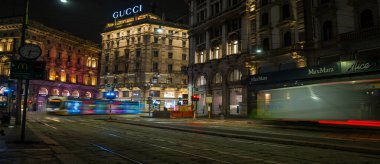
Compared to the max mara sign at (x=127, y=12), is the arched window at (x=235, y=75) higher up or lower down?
lower down

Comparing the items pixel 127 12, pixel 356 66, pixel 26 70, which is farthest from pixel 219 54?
pixel 127 12

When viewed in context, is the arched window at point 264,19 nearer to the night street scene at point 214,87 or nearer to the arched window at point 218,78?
the night street scene at point 214,87

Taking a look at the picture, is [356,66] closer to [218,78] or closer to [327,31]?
[327,31]

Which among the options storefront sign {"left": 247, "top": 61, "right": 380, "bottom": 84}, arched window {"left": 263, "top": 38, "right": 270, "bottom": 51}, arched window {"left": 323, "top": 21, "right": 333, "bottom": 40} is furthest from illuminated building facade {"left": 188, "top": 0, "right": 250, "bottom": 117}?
storefront sign {"left": 247, "top": 61, "right": 380, "bottom": 84}

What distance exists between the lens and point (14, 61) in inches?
454

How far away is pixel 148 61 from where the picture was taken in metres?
78.1

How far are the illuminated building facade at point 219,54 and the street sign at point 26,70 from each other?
93.0 ft

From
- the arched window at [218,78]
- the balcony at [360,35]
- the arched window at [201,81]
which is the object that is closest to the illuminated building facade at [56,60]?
the arched window at [201,81]

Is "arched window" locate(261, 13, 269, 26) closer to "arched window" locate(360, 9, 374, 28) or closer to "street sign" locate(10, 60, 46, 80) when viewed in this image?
"arched window" locate(360, 9, 374, 28)

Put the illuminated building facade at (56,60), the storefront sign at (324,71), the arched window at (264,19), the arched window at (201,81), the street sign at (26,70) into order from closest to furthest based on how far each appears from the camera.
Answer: the street sign at (26,70) < the storefront sign at (324,71) < the arched window at (264,19) < the arched window at (201,81) < the illuminated building facade at (56,60)

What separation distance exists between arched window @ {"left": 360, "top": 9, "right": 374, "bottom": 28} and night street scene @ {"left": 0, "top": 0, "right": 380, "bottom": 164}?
14cm

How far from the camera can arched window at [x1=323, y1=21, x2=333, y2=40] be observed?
3016cm

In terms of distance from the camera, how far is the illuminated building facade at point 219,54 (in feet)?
142

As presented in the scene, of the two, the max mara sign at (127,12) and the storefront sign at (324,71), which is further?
the max mara sign at (127,12)
